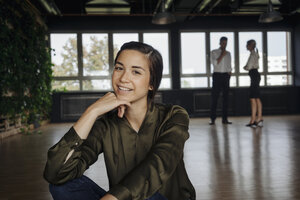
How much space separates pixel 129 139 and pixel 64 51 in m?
7.29

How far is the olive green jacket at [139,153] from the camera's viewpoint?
0.88 m

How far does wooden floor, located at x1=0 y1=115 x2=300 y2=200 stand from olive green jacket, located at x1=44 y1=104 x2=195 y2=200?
0.84m

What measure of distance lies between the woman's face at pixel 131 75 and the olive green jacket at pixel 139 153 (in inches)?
3.8

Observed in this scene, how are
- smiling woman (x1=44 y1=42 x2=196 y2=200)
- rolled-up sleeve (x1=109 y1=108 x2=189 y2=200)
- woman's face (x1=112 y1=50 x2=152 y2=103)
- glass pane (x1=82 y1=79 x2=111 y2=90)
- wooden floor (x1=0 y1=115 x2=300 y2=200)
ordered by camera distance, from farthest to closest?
1. glass pane (x1=82 y1=79 x2=111 y2=90)
2. wooden floor (x1=0 y1=115 x2=300 y2=200)
3. woman's face (x1=112 y1=50 x2=152 y2=103)
4. smiling woman (x1=44 y1=42 x2=196 y2=200)
5. rolled-up sleeve (x1=109 y1=108 x2=189 y2=200)

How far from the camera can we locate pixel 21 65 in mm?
4738

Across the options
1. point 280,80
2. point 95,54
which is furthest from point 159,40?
point 280,80

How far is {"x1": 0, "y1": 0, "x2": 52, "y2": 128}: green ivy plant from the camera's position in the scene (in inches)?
170

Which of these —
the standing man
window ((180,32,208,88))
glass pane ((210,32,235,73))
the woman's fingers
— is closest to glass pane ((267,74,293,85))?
glass pane ((210,32,235,73))

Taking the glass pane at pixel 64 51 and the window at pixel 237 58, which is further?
the window at pixel 237 58

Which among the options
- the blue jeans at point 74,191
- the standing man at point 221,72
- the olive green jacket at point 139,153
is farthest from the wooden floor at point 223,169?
the standing man at point 221,72

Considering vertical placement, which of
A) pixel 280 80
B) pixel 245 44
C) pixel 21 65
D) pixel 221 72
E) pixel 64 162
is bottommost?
pixel 64 162

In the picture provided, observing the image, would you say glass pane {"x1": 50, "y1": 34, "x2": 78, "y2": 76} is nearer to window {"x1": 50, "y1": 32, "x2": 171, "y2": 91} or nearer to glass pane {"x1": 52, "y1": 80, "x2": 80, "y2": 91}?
window {"x1": 50, "y1": 32, "x2": 171, "y2": 91}

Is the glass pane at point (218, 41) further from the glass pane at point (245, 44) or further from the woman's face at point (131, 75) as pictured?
the woman's face at point (131, 75)

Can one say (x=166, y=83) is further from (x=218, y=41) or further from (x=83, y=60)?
(x=83, y=60)
